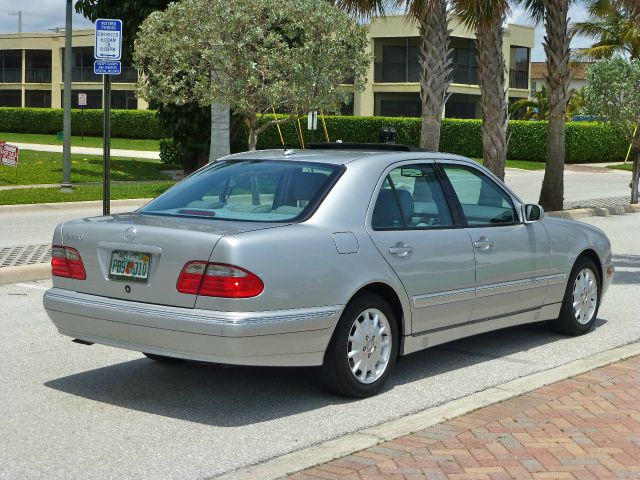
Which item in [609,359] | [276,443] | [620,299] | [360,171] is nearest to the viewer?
[276,443]

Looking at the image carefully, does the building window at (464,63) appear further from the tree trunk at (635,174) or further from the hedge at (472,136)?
the tree trunk at (635,174)

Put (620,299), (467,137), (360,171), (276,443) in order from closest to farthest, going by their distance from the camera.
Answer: (276,443) → (360,171) → (620,299) → (467,137)

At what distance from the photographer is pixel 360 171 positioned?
694 centimetres

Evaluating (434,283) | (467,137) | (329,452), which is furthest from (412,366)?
(467,137)

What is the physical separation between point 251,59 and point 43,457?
19.0m

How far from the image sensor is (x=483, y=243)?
7.55m

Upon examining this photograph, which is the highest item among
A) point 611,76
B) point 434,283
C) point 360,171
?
point 611,76

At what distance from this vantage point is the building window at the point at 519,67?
65062 mm

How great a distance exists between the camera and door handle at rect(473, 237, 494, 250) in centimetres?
750

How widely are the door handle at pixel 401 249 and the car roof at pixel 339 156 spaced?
2.06ft

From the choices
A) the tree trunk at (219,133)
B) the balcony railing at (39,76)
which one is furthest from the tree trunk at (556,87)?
the balcony railing at (39,76)

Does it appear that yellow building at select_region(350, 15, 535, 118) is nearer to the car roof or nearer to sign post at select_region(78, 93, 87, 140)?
sign post at select_region(78, 93, 87, 140)

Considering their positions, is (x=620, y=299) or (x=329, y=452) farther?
(x=620, y=299)

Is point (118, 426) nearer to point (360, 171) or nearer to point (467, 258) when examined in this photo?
point (360, 171)
